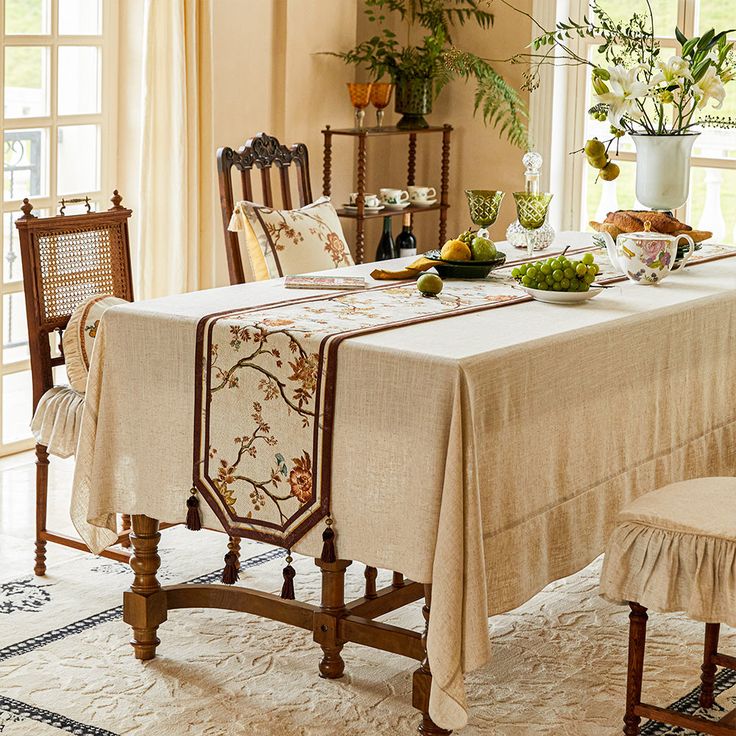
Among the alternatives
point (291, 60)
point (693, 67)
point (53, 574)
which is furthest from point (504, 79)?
point (53, 574)

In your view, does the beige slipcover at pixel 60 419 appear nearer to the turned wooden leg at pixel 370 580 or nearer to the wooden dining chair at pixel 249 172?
the wooden dining chair at pixel 249 172

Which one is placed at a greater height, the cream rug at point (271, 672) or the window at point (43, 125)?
the window at point (43, 125)

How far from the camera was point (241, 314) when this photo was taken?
2822 millimetres

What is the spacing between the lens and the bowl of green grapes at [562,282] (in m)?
3.04

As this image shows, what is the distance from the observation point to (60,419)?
347 centimetres

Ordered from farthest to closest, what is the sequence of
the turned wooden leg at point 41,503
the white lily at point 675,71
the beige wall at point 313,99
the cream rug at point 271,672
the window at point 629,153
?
the window at point 629,153, the beige wall at point 313,99, the white lily at point 675,71, the turned wooden leg at point 41,503, the cream rug at point 271,672

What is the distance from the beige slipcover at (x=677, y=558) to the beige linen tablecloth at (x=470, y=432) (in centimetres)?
17

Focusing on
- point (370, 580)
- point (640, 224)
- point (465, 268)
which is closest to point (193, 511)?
point (370, 580)

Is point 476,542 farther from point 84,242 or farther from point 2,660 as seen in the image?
point 84,242

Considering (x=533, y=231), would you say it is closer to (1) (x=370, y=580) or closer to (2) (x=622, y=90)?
(2) (x=622, y=90)

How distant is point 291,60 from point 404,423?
3.38 metres

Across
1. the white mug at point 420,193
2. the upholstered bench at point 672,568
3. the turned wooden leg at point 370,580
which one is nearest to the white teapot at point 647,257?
the upholstered bench at point 672,568

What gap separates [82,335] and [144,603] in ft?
2.38

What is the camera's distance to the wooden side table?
18.2 feet
